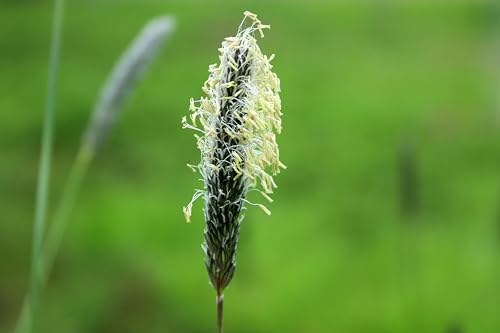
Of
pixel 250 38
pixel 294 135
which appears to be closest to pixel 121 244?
pixel 294 135

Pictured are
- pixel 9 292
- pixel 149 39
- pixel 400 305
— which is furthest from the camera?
pixel 9 292

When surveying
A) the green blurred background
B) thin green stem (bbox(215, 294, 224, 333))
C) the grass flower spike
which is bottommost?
thin green stem (bbox(215, 294, 224, 333))

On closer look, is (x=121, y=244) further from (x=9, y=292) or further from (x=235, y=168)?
(x=235, y=168)

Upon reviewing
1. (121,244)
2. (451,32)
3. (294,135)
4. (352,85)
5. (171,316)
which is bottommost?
(171,316)

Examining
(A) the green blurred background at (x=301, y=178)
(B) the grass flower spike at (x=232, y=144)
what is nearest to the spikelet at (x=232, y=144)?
(B) the grass flower spike at (x=232, y=144)

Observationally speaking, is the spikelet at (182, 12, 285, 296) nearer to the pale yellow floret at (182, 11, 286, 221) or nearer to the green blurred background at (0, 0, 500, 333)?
the pale yellow floret at (182, 11, 286, 221)

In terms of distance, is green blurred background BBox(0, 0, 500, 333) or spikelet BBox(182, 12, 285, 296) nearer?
spikelet BBox(182, 12, 285, 296)

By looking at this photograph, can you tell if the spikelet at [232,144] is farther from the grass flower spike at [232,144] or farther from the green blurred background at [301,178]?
the green blurred background at [301,178]

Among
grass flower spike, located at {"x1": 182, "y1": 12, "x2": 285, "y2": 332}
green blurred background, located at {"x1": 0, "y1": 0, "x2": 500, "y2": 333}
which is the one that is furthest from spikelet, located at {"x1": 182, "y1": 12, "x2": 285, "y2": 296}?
green blurred background, located at {"x1": 0, "y1": 0, "x2": 500, "y2": 333}

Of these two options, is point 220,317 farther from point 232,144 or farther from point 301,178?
point 301,178
